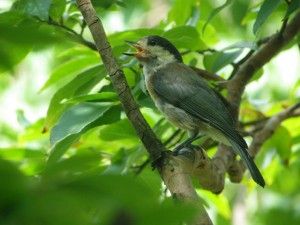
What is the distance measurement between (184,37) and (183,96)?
45cm

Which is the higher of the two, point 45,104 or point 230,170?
point 230,170

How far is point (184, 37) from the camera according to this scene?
2844 millimetres

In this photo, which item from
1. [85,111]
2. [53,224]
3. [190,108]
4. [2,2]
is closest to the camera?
[53,224]

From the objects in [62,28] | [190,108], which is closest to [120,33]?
[62,28]

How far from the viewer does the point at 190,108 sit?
3141mm

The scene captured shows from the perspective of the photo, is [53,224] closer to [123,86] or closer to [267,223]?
[267,223]

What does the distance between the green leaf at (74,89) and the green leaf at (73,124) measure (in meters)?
0.24

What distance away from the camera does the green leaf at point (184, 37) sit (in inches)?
109

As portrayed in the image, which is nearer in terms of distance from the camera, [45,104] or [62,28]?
[62,28]

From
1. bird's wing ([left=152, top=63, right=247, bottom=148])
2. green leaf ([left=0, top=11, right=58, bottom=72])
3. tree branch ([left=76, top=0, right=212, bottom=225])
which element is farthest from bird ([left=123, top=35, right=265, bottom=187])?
green leaf ([left=0, top=11, right=58, bottom=72])

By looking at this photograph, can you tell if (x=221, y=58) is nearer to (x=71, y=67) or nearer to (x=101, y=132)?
(x=101, y=132)

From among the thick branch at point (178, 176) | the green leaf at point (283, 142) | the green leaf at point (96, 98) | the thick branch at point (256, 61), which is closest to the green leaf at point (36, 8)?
the green leaf at point (96, 98)

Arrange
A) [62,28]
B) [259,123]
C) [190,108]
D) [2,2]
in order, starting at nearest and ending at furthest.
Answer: [62,28], [190,108], [259,123], [2,2]

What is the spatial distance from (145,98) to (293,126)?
1.19 meters
